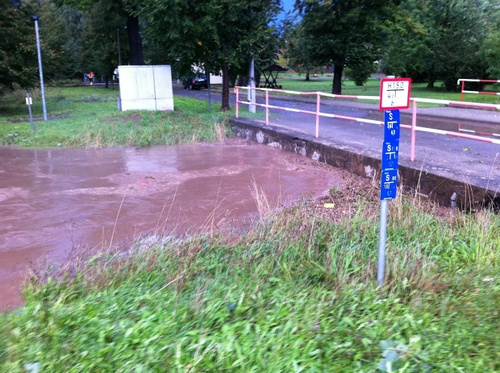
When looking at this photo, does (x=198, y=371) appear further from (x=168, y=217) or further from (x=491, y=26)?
(x=491, y=26)

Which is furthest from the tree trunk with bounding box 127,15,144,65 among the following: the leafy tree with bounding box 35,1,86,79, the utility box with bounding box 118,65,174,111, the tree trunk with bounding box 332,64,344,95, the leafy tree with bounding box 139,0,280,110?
the leafy tree with bounding box 35,1,86,79

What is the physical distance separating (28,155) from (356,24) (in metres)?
19.6

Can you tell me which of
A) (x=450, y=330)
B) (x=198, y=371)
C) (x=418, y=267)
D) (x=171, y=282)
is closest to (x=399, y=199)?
(x=418, y=267)

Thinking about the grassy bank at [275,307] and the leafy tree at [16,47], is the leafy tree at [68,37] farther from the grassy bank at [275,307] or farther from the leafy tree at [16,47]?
the grassy bank at [275,307]

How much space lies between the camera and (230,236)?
553cm

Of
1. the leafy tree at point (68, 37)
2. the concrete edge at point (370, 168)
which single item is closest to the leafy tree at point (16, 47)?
the concrete edge at point (370, 168)

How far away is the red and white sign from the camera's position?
3.92 m

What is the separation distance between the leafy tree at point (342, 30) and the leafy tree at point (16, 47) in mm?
13392

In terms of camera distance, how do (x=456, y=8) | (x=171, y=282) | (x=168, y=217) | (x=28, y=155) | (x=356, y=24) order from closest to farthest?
(x=171, y=282)
(x=168, y=217)
(x=28, y=155)
(x=356, y=24)
(x=456, y=8)

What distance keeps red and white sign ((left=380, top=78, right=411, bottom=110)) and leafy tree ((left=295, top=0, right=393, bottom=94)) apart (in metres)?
22.2

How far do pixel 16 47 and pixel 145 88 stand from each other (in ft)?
18.9

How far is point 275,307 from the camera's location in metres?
3.66

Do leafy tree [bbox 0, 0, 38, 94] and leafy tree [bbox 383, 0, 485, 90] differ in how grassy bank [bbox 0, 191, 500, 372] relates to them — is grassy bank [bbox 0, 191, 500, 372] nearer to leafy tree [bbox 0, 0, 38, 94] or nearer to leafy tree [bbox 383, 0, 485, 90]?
leafy tree [bbox 0, 0, 38, 94]

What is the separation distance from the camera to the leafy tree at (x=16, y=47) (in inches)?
784
